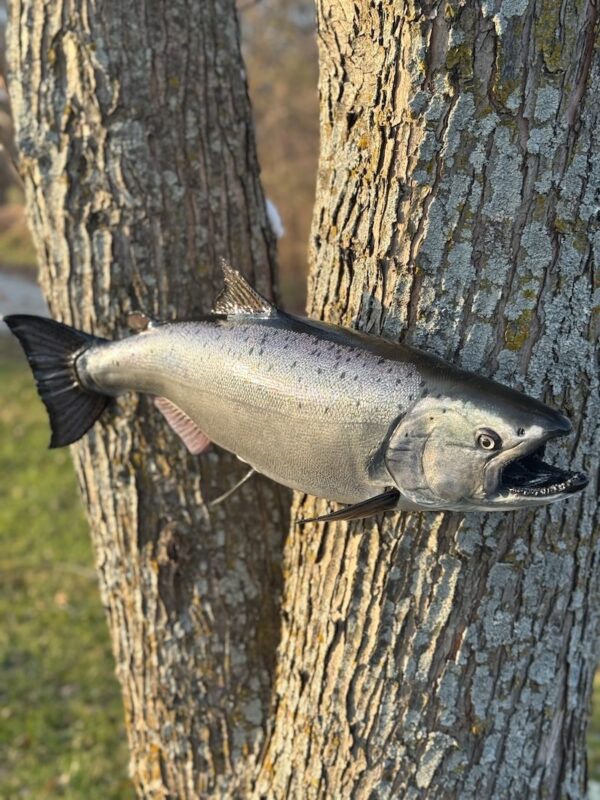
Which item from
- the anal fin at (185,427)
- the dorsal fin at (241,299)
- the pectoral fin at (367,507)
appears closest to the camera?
the pectoral fin at (367,507)

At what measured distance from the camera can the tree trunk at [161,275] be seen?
1988 mm

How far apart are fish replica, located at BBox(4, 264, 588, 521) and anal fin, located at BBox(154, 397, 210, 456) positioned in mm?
33

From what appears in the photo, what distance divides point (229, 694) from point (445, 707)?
77 cm

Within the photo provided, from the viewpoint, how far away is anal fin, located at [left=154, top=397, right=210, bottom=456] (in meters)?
1.75

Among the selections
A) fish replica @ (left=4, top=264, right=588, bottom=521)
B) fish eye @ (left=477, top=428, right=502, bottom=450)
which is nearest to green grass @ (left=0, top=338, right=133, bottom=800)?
fish replica @ (left=4, top=264, right=588, bottom=521)

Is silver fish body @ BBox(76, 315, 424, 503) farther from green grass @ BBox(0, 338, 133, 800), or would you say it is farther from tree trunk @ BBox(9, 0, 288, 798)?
green grass @ BBox(0, 338, 133, 800)


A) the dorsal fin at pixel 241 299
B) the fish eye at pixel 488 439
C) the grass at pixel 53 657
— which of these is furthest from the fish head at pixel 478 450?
the grass at pixel 53 657

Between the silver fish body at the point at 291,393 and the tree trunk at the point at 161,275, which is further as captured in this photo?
the tree trunk at the point at 161,275

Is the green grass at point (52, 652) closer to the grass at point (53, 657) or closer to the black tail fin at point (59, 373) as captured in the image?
the grass at point (53, 657)

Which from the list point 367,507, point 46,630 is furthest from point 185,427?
point 46,630

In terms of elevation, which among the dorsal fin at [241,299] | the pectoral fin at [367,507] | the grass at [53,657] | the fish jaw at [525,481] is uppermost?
the dorsal fin at [241,299]

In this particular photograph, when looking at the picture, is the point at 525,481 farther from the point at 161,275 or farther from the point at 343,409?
the point at 161,275

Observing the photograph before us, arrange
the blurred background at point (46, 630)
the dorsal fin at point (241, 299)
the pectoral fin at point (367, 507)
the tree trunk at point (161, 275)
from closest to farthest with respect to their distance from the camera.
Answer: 1. the pectoral fin at point (367, 507)
2. the dorsal fin at point (241, 299)
3. the tree trunk at point (161, 275)
4. the blurred background at point (46, 630)

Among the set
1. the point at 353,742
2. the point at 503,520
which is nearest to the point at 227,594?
the point at 353,742
